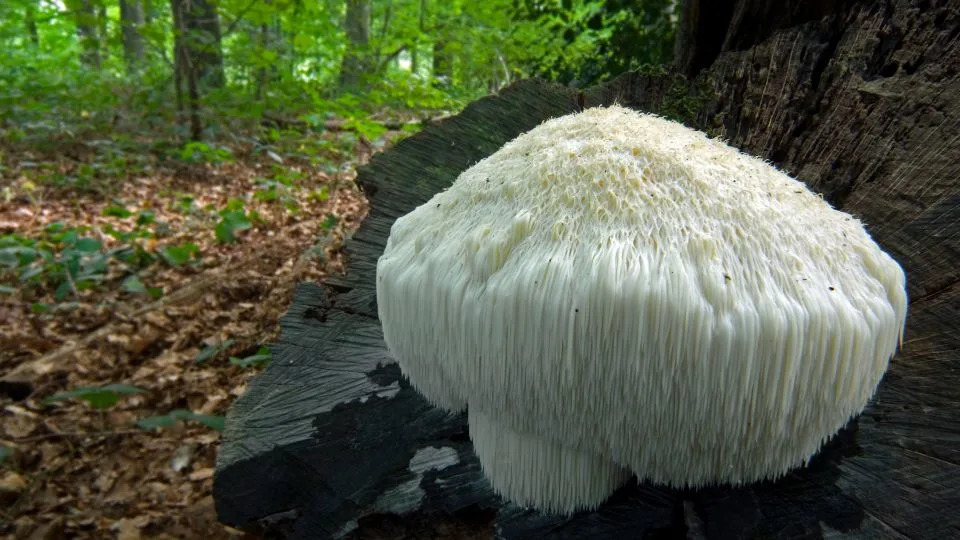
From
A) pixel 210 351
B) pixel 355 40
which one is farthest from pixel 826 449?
pixel 355 40

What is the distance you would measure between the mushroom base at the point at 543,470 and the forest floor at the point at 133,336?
5.47 feet

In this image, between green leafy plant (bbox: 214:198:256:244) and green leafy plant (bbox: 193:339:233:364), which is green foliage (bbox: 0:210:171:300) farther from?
green leafy plant (bbox: 193:339:233:364)

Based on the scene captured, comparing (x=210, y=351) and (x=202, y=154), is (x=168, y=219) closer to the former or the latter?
(x=202, y=154)

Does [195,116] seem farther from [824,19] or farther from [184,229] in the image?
[824,19]

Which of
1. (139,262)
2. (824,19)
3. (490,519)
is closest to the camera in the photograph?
(490,519)

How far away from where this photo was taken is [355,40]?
11344mm

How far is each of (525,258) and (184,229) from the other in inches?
227

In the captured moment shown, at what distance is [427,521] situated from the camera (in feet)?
5.88

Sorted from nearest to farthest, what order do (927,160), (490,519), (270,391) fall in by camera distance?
1. (490,519)
2. (927,160)
3. (270,391)

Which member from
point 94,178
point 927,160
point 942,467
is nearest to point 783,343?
point 942,467

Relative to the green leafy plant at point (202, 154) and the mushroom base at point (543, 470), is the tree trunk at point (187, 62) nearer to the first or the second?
the green leafy plant at point (202, 154)

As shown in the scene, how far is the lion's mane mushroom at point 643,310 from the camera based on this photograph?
3.59 ft

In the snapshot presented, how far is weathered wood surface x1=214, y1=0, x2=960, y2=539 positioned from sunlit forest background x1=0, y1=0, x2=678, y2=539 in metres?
0.59

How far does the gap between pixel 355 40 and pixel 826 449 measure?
11.6 m
